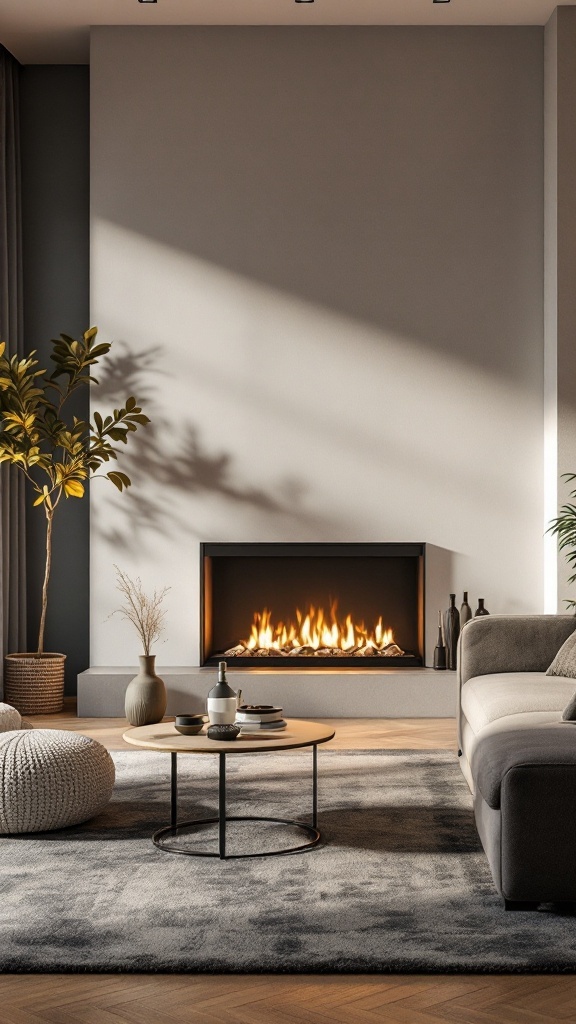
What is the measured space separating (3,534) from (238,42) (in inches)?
127

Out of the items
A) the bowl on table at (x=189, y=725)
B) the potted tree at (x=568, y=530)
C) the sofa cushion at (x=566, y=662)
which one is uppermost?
the potted tree at (x=568, y=530)

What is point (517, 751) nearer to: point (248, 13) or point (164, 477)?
point (164, 477)

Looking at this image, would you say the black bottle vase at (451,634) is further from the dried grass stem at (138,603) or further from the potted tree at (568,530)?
the dried grass stem at (138,603)

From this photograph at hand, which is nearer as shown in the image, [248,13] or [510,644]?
[510,644]

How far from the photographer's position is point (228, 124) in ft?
21.5

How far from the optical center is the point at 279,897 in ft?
10.2

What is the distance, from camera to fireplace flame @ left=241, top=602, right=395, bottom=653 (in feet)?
22.0

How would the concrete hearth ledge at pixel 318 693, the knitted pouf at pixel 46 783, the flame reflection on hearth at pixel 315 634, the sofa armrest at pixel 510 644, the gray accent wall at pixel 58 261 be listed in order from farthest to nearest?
1. the gray accent wall at pixel 58 261
2. the flame reflection on hearth at pixel 315 634
3. the concrete hearth ledge at pixel 318 693
4. the sofa armrest at pixel 510 644
5. the knitted pouf at pixel 46 783

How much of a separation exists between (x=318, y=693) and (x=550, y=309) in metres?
2.60

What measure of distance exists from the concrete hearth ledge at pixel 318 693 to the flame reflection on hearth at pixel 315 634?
1.39 ft

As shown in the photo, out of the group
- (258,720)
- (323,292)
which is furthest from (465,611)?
(258,720)

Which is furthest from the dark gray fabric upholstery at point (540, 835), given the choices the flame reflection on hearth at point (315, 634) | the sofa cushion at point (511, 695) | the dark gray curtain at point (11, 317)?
the dark gray curtain at point (11, 317)

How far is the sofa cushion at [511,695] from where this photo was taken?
12.7 ft

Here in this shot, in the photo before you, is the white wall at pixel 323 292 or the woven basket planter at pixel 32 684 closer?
the woven basket planter at pixel 32 684
